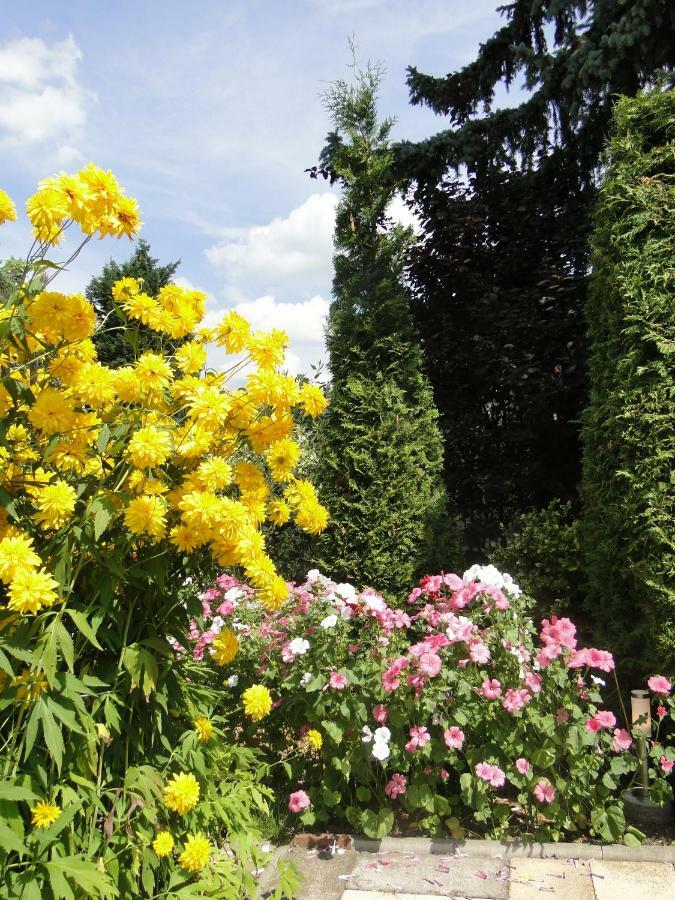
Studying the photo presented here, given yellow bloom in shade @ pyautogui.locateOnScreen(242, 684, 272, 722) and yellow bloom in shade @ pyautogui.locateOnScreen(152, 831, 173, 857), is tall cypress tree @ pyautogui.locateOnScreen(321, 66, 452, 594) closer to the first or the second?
yellow bloom in shade @ pyautogui.locateOnScreen(242, 684, 272, 722)

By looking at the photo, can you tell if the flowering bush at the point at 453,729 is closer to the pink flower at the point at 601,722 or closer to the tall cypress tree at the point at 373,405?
the pink flower at the point at 601,722

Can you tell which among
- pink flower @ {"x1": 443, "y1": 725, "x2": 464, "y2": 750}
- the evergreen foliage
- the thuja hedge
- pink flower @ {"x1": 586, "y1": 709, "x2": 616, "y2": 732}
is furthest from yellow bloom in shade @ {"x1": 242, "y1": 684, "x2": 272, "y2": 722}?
the evergreen foliage

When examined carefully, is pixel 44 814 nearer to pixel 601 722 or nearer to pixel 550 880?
pixel 550 880

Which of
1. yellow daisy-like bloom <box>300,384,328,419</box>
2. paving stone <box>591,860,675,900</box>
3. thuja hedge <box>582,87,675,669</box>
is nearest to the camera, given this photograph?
yellow daisy-like bloom <box>300,384,328,419</box>

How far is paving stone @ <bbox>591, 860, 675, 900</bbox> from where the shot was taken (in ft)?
7.91

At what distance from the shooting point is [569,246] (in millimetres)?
7023

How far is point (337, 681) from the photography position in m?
2.81

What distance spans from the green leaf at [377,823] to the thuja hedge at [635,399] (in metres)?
1.41

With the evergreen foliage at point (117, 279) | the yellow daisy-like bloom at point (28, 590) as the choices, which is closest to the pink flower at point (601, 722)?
the yellow daisy-like bloom at point (28, 590)

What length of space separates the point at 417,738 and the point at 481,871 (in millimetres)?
513

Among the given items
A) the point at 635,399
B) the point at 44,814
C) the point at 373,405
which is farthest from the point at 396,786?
the point at 373,405

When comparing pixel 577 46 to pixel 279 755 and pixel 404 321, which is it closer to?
pixel 404 321

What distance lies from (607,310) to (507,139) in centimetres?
461

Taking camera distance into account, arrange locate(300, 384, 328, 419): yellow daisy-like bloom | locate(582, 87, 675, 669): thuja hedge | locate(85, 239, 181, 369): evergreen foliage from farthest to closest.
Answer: locate(85, 239, 181, 369): evergreen foliage, locate(582, 87, 675, 669): thuja hedge, locate(300, 384, 328, 419): yellow daisy-like bloom
